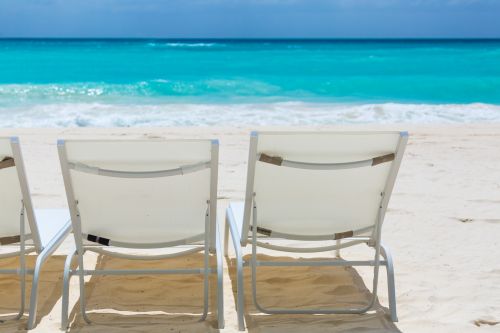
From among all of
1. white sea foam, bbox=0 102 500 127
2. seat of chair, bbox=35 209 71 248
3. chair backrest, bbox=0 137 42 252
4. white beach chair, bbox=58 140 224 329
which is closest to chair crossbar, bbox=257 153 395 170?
white beach chair, bbox=58 140 224 329

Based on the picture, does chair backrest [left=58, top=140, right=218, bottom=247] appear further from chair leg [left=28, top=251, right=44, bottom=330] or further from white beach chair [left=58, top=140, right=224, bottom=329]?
chair leg [left=28, top=251, right=44, bottom=330]

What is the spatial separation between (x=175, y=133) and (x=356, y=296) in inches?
280

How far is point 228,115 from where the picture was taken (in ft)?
44.2

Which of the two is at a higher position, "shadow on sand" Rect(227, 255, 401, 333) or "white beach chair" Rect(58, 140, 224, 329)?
"white beach chair" Rect(58, 140, 224, 329)

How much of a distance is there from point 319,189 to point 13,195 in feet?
4.66

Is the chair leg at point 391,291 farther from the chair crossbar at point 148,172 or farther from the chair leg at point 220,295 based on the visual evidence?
the chair crossbar at point 148,172

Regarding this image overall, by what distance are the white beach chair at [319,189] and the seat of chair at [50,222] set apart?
0.94m

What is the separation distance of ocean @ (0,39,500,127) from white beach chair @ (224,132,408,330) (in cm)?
902

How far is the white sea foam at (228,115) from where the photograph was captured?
12.2m

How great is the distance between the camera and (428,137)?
31.6ft

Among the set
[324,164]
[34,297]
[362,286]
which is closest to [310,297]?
[362,286]

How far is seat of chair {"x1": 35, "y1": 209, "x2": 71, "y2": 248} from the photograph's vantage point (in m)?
3.26

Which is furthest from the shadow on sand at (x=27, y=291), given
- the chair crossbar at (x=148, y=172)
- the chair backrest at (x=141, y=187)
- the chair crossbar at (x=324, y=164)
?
the chair crossbar at (x=324, y=164)

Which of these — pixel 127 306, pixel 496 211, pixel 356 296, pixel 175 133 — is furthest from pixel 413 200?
→ pixel 175 133
